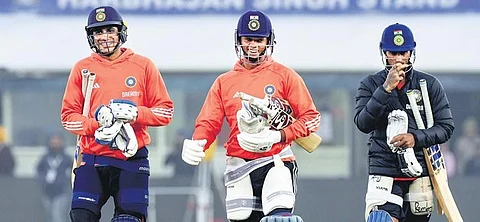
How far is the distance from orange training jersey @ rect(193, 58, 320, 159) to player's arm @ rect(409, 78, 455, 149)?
2.23ft

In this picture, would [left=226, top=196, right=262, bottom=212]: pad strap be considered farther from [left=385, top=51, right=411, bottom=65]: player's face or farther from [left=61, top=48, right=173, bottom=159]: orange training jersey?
[left=385, top=51, right=411, bottom=65]: player's face

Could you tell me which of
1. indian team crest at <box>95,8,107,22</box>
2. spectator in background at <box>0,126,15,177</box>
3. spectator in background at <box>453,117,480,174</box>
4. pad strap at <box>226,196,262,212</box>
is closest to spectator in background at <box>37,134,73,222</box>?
spectator in background at <box>0,126,15,177</box>

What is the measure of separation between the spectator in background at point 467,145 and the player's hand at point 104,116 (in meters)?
11.0

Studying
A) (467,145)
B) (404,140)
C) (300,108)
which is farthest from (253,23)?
(467,145)

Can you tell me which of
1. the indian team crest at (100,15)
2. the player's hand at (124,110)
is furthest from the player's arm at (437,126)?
the indian team crest at (100,15)

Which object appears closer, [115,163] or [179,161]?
[115,163]

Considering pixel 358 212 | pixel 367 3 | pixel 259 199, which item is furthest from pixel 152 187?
pixel 259 199

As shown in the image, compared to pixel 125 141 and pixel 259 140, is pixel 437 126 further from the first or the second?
pixel 125 141

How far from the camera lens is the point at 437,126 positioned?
8297mm

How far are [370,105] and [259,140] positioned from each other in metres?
0.70

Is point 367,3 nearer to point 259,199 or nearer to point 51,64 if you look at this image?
point 51,64

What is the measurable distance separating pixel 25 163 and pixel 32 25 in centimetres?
206

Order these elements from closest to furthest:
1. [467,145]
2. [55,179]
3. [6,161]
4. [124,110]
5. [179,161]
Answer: [124,110] < [55,179] < [179,161] < [6,161] < [467,145]

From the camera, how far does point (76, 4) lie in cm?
1947
